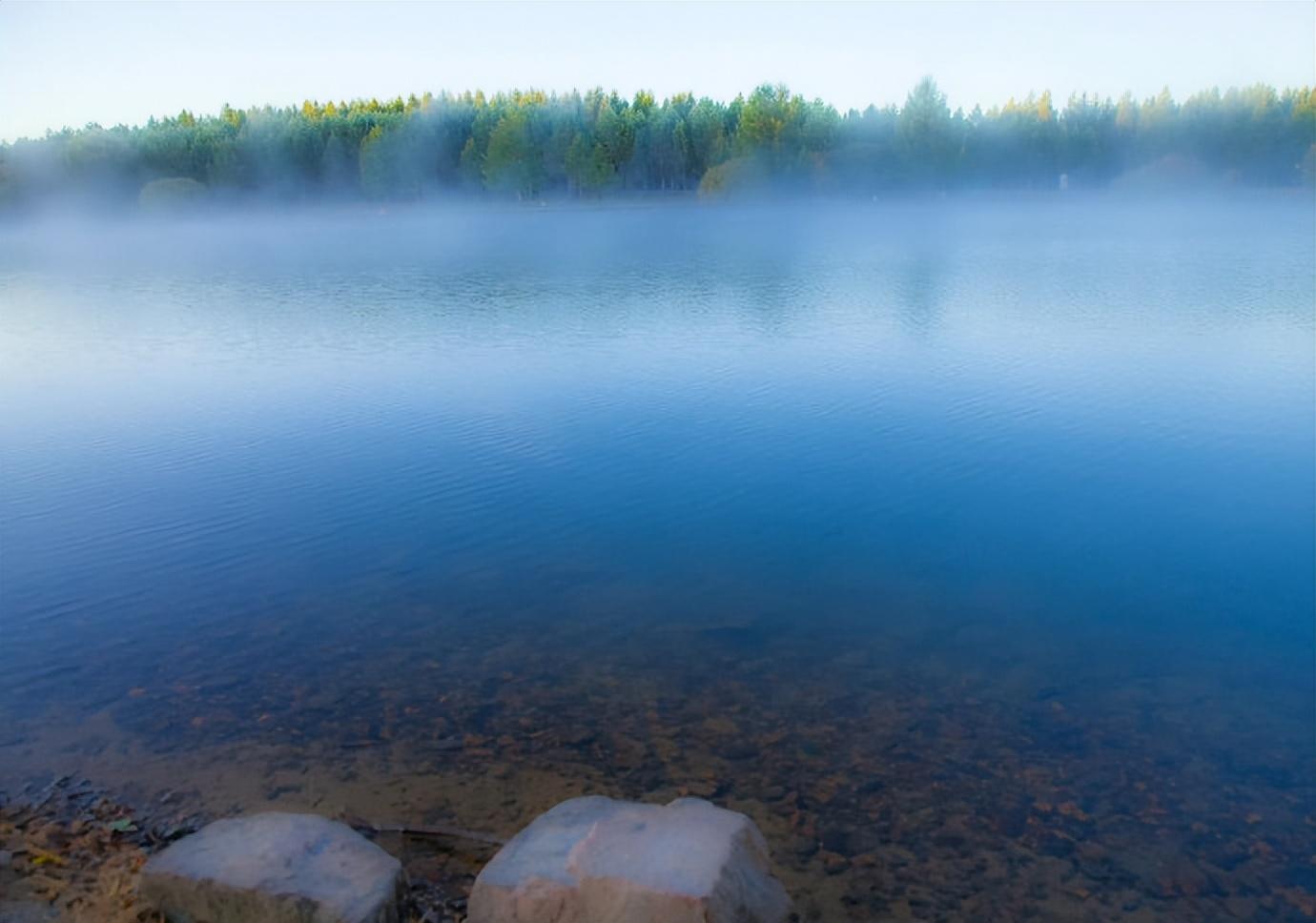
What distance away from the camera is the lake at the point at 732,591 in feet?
19.5

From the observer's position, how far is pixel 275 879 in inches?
168

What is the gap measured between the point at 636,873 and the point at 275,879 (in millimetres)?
1498

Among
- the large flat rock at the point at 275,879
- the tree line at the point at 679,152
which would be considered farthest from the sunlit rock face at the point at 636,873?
the tree line at the point at 679,152

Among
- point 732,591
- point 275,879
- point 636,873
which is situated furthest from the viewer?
point 732,591

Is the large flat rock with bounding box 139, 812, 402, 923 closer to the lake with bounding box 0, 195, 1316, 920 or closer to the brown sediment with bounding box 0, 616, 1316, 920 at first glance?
the brown sediment with bounding box 0, 616, 1316, 920

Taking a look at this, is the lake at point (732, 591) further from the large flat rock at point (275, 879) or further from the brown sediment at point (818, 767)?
the large flat rock at point (275, 879)

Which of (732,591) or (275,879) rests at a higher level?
(275,879)

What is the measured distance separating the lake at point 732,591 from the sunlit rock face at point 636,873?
3.10ft

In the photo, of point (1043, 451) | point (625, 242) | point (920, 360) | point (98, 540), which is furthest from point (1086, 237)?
point (98, 540)

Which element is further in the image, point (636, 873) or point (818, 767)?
point (818, 767)

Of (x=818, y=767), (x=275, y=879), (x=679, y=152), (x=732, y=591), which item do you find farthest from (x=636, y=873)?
(x=679, y=152)

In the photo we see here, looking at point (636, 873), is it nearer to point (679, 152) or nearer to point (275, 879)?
point (275, 879)

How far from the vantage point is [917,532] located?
10500 mm

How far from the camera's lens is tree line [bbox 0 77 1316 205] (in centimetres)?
9694
